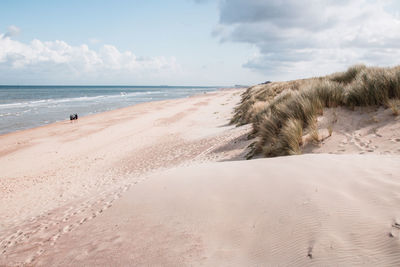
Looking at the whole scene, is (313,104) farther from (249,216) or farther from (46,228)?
(46,228)

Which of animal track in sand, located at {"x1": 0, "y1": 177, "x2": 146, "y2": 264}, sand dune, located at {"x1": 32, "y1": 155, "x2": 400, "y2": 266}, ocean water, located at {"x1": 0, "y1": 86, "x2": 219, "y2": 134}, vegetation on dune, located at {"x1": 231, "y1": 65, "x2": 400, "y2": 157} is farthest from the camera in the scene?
ocean water, located at {"x1": 0, "y1": 86, "x2": 219, "y2": 134}

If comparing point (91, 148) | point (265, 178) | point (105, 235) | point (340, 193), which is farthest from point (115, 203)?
point (91, 148)

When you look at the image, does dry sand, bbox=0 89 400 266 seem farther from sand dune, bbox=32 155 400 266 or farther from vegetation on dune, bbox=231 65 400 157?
vegetation on dune, bbox=231 65 400 157

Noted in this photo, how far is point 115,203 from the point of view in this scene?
4.66 m

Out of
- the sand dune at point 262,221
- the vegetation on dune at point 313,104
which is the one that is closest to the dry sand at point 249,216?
the sand dune at point 262,221

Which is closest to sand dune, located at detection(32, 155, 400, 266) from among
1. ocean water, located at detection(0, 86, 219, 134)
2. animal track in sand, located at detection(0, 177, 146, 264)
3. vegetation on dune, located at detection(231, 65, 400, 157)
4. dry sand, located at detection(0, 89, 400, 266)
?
dry sand, located at detection(0, 89, 400, 266)

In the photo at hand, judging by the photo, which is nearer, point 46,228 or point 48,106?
point 46,228

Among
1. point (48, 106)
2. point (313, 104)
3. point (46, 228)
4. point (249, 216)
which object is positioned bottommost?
point (46, 228)

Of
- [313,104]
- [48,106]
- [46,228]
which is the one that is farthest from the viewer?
[48,106]

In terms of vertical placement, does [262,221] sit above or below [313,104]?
below

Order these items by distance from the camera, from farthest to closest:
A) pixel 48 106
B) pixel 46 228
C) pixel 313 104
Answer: pixel 48 106
pixel 313 104
pixel 46 228

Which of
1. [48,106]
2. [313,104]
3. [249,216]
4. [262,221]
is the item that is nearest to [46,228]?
[249,216]

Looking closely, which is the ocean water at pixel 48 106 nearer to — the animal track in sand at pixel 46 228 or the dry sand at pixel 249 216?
the animal track in sand at pixel 46 228

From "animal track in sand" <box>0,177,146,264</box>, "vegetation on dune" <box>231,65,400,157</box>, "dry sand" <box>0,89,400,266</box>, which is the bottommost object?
"animal track in sand" <box>0,177,146,264</box>
